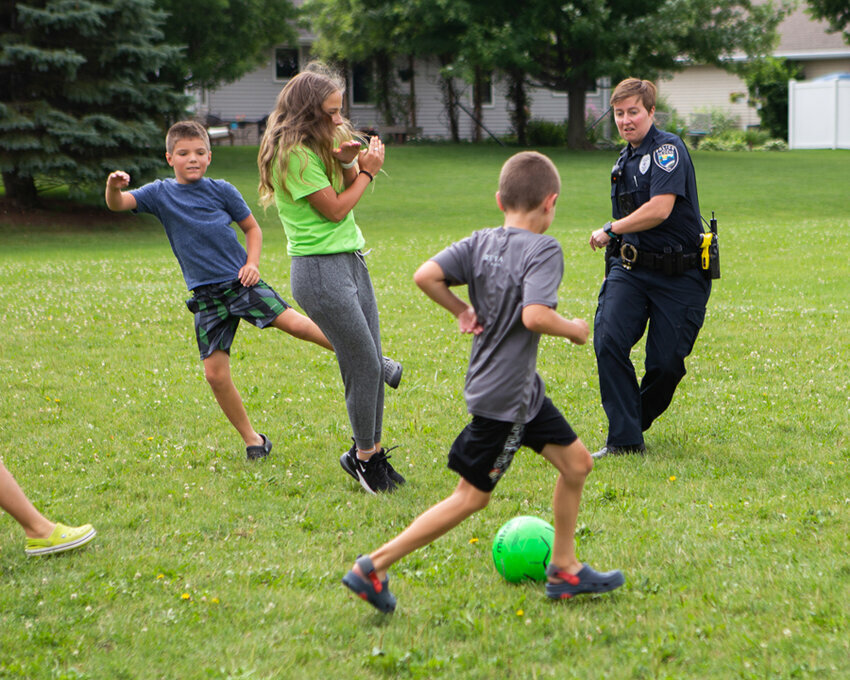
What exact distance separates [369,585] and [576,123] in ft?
118

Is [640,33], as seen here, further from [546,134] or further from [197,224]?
[197,224]

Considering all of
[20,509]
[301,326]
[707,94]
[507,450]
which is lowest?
[20,509]

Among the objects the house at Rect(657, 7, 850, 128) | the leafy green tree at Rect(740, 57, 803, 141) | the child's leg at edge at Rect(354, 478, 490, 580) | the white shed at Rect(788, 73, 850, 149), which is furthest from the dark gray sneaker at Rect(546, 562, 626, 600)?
the house at Rect(657, 7, 850, 128)

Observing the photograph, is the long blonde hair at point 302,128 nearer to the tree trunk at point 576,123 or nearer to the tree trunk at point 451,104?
the tree trunk at point 576,123

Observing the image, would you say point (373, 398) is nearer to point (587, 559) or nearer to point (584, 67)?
point (587, 559)

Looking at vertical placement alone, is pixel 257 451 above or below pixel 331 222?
below

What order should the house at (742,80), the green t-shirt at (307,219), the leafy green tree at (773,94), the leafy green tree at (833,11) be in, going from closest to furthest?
1. the green t-shirt at (307,219)
2. the leafy green tree at (833,11)
3. the leafy green tree at (773,94)
4. the house at (742,80)

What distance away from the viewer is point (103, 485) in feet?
18.4

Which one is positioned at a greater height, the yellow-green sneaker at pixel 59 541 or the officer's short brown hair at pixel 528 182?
the officer's short brown hair at pixel 528 182

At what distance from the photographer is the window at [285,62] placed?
137 feet

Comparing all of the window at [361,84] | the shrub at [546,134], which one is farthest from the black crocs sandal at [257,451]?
the window at [361,84]

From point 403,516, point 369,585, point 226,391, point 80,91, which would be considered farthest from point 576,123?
point 369,585

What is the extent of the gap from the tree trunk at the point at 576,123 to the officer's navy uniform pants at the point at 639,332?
32.6 m

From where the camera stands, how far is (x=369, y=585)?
3756 millimetres
